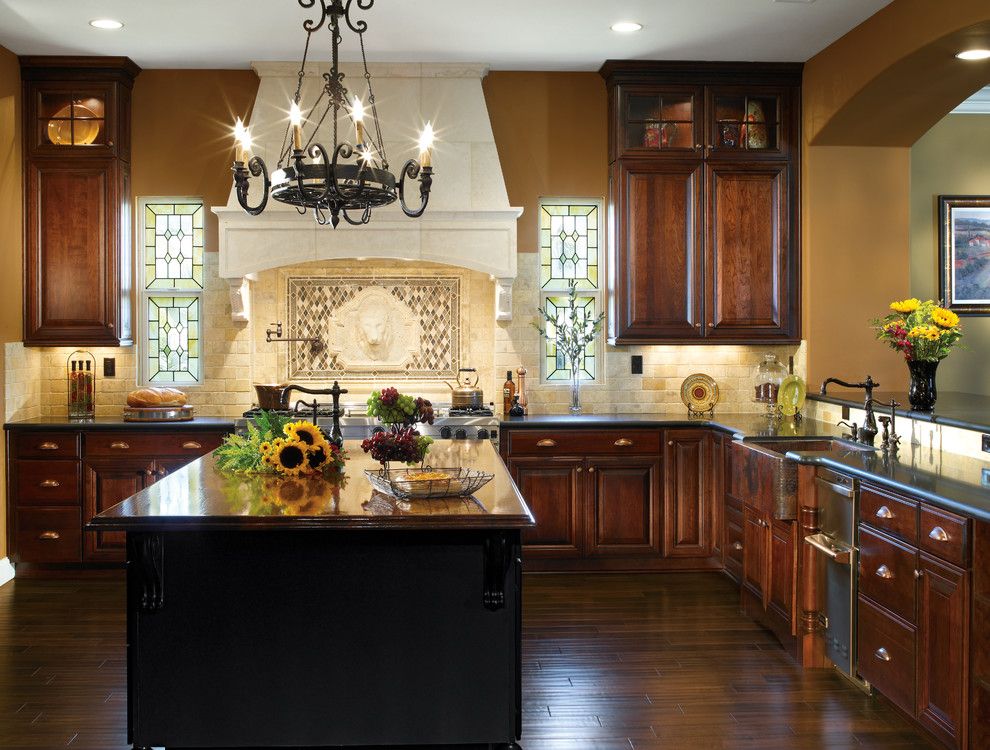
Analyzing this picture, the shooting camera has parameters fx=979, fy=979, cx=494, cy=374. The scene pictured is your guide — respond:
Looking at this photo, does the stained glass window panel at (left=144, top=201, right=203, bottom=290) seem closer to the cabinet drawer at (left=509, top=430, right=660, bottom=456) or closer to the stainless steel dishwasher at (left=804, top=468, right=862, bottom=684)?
the cabinet drawer at (left=509, top=430, right=660, bottom=456)

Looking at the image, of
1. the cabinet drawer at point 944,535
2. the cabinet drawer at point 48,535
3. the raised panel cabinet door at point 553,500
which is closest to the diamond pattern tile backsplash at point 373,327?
the raised panel cabinet door at point 553,500

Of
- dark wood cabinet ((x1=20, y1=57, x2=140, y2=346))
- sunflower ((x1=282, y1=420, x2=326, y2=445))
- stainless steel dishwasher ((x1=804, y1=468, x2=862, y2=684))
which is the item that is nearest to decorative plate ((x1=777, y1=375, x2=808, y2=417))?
stainless steel dishwasher ((x1=804, y1=468, x2=862, y2=684))

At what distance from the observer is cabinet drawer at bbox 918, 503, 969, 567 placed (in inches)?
129

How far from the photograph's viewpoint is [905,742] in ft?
12.1

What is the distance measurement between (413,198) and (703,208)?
1922 millimetres

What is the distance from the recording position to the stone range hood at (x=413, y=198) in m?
6.34

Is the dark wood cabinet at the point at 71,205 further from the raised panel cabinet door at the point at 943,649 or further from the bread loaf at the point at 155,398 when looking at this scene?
the raised panel cabinet door at the point at 943,649

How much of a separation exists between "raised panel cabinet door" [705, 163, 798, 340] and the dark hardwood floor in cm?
179

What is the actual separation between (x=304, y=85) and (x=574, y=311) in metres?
2.33

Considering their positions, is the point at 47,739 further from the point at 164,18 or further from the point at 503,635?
the point at 164,18

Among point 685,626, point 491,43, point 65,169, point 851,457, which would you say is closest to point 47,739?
point 685,626

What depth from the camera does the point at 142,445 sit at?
242 inches

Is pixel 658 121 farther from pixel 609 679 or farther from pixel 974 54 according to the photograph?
pixel 609 679

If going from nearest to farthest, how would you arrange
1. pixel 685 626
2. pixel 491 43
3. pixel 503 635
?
1. pixel 503 635
2. pixel 685 626
3. pixel 491 43
